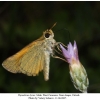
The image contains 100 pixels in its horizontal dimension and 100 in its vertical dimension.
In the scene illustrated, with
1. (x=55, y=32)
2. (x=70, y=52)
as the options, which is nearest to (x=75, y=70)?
(x=70, y=52)

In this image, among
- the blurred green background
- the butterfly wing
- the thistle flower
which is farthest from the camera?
the blurred green background

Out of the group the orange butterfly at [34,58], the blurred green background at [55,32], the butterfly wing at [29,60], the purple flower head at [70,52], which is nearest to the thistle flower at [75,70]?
the purple flower head at [70,52]

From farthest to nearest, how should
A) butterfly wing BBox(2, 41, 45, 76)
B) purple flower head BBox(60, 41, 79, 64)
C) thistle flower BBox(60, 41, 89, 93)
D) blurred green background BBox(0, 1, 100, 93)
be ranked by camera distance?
blurred green background BBox(0, 1, 100, 93) → butterfly wing BBox(2, 41, 45, 76) → purple flower head BBox(60, 41, 79, 64) → thistle flower BBox(60, 41, 89, 93)

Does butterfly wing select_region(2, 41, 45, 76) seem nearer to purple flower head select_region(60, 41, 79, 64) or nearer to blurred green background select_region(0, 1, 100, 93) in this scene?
purple flower head select_region(60, 41, 79, 64)

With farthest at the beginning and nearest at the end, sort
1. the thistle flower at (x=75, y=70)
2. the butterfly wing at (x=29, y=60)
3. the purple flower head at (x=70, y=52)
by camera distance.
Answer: the butterfly wing at (x=29, y=60) < the purple flower head at (x=70, y=52) < the thistle flower at (x=75, y=70)

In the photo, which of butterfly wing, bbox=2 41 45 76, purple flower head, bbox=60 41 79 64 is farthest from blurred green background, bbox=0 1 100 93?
purple flower head, bbox=60 41 79 64

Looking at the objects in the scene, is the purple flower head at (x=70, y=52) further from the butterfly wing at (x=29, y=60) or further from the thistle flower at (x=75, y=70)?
the butterfly wing at (x=29, y=60)

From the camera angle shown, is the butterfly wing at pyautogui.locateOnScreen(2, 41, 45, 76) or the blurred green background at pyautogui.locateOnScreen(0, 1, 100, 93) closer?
the butterfly wing at pyautogui.locateOnScreen(2, 41, 45, 76)
